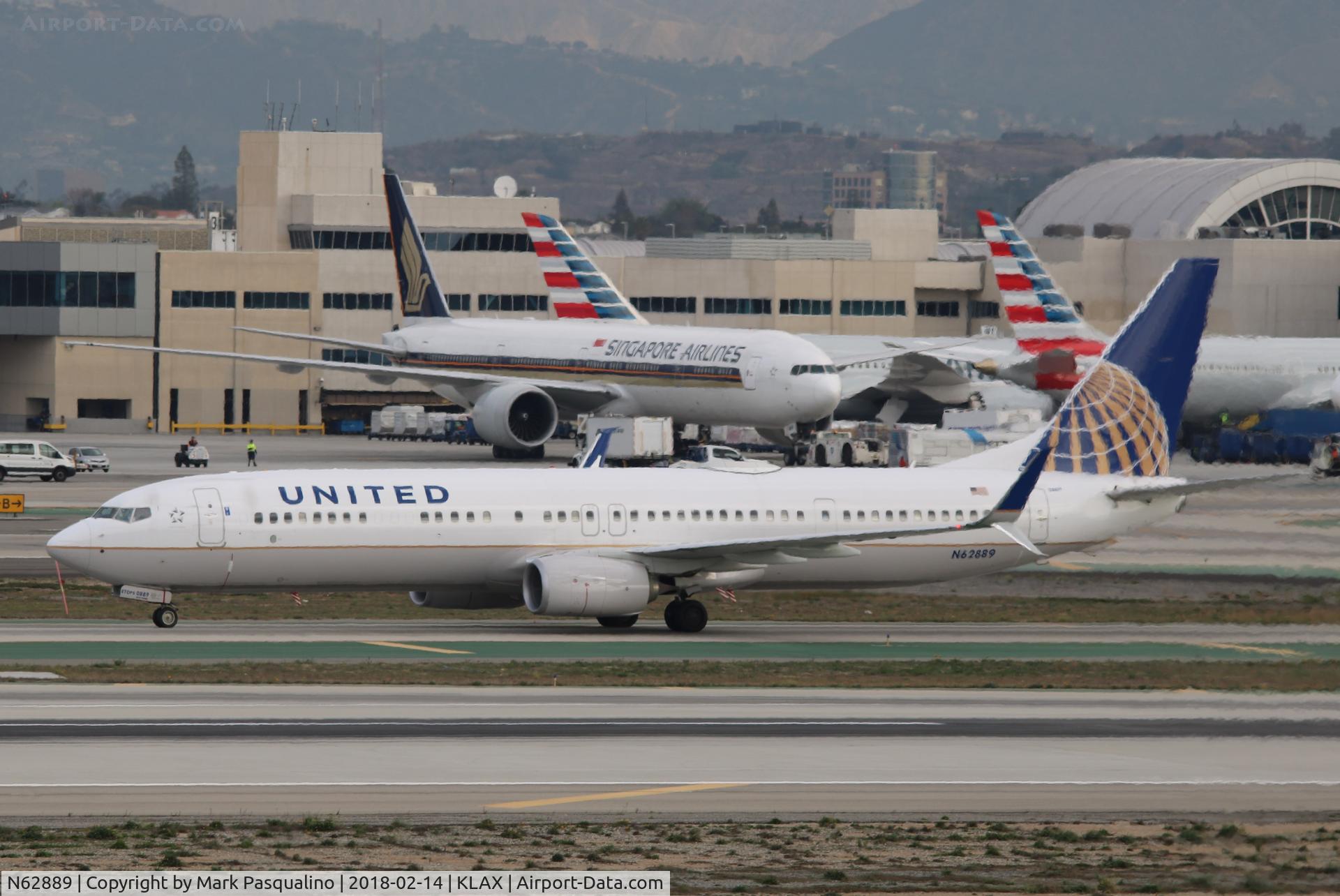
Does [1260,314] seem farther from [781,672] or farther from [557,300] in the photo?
[781,672]

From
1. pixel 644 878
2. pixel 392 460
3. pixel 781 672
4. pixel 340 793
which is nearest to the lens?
pixel 644 878

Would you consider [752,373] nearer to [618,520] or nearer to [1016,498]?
[618,520]

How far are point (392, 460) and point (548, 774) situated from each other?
7060 centimetres

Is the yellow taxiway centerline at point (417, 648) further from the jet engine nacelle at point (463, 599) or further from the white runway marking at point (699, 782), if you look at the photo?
the white runway marking at point (699, 782)

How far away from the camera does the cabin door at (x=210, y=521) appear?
138 ft

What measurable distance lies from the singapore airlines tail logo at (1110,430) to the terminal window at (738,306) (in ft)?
306

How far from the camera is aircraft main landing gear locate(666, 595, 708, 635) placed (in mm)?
44750

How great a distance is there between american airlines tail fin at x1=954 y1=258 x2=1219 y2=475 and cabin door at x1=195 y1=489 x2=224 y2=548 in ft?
59.4

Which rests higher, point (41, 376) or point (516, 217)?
point (516, 217)

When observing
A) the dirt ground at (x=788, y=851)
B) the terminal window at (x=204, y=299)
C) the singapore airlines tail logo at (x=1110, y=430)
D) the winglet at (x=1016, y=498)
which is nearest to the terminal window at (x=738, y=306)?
the terminal window at (x=204, y=299)

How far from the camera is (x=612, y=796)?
2533cm

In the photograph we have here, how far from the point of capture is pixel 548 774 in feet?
87.3

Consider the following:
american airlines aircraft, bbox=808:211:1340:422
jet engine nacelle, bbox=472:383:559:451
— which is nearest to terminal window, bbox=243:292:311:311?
american airlines aircraft, bbox=808:211:1340:422

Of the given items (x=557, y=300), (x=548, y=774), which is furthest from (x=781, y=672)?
(x=557, y=300)
